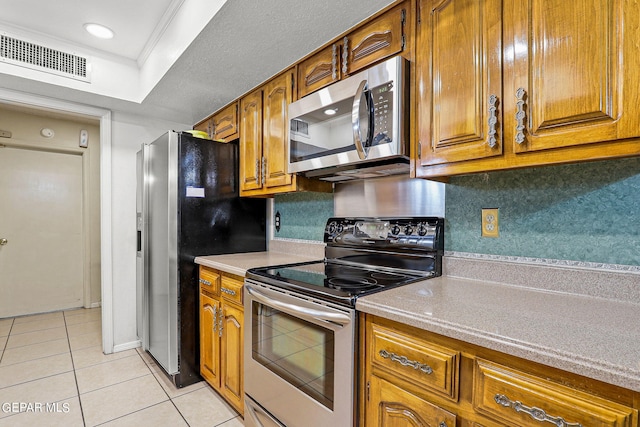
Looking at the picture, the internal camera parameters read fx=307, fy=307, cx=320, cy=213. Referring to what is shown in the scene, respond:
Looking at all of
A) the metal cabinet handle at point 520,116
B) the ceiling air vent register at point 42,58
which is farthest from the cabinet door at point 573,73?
the ceiling air vent register at point 42,58

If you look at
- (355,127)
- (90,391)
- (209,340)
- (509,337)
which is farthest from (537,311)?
(90,391)

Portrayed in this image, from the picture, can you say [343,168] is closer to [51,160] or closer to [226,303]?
[226,303]

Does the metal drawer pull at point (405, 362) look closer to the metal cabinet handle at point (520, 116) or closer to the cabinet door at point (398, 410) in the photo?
the cabinet door at point (398, 410)

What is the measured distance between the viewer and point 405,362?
96cm

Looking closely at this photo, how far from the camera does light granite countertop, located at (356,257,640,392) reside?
2.16ft

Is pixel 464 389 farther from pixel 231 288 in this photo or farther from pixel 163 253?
pixel 163 253

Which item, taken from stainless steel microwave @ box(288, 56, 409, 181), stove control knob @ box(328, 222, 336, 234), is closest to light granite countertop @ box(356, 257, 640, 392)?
stainless steel microwave @ box(288, 56, 409, 181)

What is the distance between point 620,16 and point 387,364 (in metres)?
1.22

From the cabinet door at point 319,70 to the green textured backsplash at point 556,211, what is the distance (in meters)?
0.86

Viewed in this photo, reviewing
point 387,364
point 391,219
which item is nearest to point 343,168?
point 391,219

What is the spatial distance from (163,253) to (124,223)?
899 mm

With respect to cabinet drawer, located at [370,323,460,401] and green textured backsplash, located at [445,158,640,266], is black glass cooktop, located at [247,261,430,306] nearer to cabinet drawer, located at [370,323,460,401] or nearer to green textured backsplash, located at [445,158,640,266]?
cabinet drawer, located at [370,323,460,401]

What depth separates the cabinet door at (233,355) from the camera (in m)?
1.77

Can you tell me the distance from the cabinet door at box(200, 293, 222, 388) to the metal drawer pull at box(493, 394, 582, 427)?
5.39 ft
